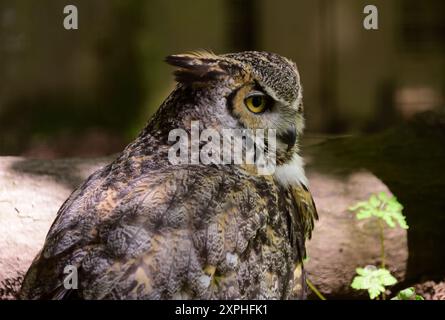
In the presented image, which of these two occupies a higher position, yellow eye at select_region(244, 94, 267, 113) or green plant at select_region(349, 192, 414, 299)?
yellow eye at select_region(244, 94, 267, 113)

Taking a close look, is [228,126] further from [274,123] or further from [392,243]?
[392,243]

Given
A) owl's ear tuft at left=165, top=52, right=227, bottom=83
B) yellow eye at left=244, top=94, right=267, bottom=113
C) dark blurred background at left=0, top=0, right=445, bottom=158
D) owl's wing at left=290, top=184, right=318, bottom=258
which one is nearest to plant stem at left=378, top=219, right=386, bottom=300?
owl's wing at left=290, top=184, right=318, bottom=258

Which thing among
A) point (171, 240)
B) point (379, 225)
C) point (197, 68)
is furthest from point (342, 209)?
point (171, 240)

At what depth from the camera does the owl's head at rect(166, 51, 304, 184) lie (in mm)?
3014

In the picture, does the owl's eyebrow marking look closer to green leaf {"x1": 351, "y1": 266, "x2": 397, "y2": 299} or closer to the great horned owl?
the great horned owl

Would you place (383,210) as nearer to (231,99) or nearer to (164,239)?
(231,99)

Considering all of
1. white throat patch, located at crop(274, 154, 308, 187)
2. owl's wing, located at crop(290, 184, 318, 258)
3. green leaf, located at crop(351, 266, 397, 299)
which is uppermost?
white throat patch, located at crop(274, 154, 308, 187)

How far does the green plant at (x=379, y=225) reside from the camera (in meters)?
3.55

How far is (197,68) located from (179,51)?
4903 millimetres

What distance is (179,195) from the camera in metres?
2.69

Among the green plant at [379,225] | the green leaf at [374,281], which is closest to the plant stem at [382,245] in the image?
the green plant at [379,225]

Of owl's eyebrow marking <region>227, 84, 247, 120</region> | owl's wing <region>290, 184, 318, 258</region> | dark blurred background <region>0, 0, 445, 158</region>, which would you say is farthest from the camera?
dark blurred background <region>0, 0, 445, 158</region>
